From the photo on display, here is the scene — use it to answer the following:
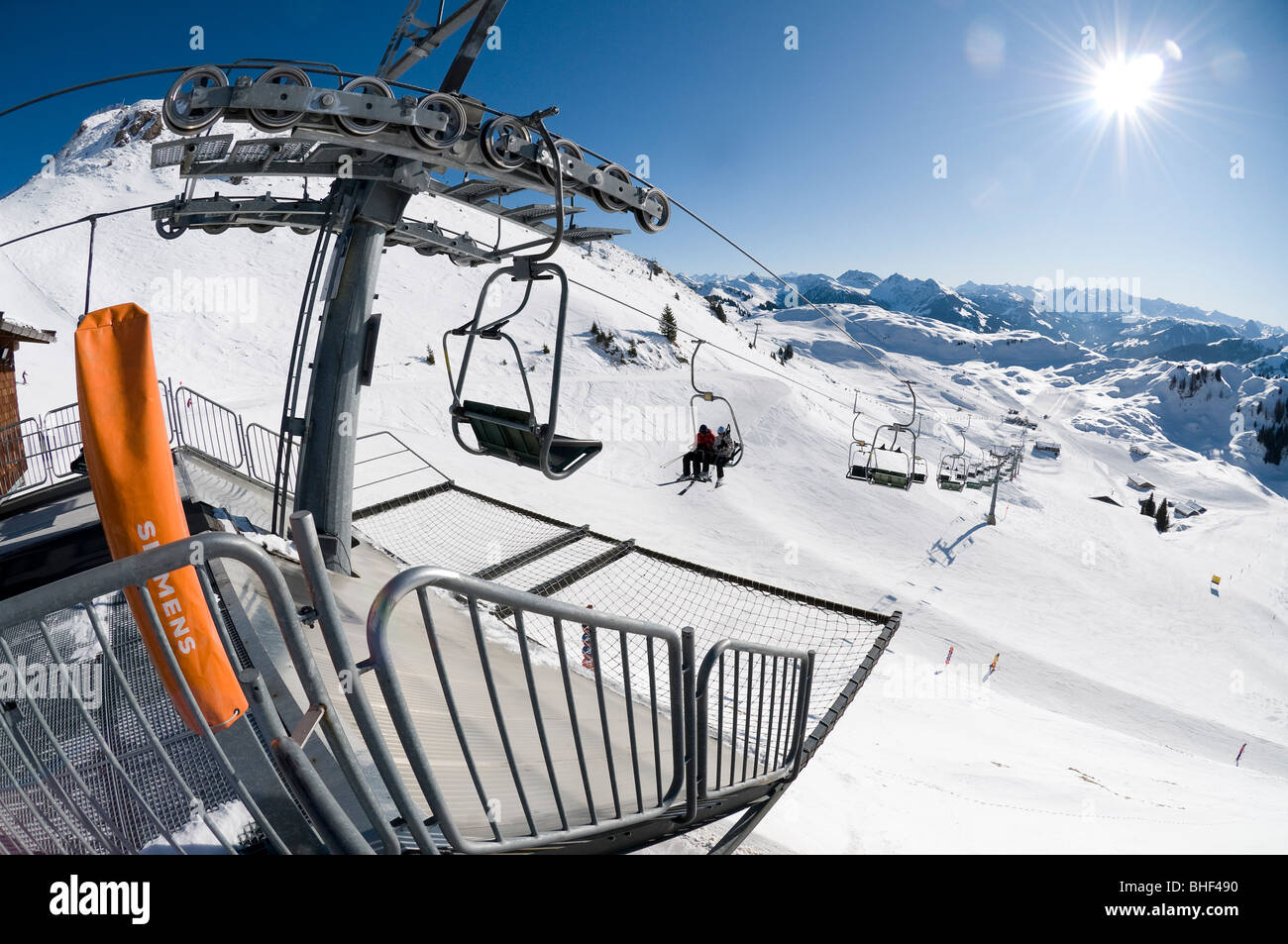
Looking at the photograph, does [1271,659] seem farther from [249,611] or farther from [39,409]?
[39,409]

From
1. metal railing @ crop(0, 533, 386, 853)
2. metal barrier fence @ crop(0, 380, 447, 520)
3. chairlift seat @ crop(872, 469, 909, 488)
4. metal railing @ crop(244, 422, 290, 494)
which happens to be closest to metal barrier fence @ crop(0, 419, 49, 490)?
metal barrier fence @ crop(0, 380, 447, 520)

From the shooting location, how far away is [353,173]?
421 centimetres

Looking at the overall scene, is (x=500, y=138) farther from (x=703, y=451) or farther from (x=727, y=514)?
(x=727, y=514)

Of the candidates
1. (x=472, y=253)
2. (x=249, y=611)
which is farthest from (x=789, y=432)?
(x=249, y=611)

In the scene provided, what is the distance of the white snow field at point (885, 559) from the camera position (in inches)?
264

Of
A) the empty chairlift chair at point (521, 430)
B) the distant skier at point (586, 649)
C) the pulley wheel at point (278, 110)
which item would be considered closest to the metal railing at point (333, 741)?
the distant skier at point (586, 649)

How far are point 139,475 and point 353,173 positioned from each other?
10.9 ft

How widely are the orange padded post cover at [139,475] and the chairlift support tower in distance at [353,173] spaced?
1.68 meters

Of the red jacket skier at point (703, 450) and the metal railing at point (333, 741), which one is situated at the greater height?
the red jacket skier at point (703, 450)

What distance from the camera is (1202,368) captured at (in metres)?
138

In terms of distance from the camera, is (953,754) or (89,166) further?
(89,166)

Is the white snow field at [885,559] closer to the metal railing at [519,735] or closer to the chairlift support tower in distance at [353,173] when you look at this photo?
the metal railing at [519,735]

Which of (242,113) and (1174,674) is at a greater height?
(242,113)
